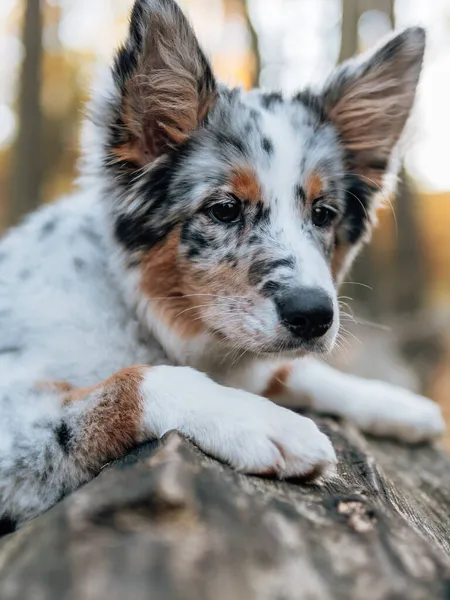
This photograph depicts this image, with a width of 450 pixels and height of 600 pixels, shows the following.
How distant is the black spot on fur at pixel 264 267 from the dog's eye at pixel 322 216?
0.54m

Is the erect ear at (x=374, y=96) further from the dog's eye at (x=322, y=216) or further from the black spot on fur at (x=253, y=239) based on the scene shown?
the black spot on fur at (x=253, y=239)

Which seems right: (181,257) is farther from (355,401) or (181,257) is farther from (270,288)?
(355,401)

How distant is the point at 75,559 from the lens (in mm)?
1731

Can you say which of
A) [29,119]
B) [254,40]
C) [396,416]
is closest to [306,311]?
[396,416]

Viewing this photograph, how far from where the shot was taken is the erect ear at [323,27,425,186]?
12.8 feet

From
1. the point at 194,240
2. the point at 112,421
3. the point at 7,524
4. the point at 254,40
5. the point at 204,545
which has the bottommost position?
the point at 7,524

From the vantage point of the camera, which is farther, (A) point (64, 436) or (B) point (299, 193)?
(B) point (299, 193)

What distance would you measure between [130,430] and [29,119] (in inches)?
418

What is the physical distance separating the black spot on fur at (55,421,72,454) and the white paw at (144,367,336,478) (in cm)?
38

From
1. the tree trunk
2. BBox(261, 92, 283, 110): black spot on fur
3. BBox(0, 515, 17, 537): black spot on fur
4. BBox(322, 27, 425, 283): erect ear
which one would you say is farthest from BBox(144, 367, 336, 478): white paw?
the tree trunk

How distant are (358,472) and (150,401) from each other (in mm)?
984

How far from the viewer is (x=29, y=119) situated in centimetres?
1212

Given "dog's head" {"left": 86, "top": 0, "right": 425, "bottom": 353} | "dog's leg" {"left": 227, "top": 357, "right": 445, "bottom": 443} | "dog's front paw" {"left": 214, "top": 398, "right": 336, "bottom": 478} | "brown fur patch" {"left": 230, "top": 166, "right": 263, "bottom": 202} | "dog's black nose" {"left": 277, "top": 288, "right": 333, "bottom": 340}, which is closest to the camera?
"dog's front paw" {"left": 214, "top": 398, "right": 336, "bottom": 478}

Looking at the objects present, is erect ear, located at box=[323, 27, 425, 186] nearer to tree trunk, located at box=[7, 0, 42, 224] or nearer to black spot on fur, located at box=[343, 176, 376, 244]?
black spot on fur, located at box=[343, 176, 376, 244]
